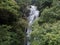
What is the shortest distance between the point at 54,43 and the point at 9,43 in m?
2.99

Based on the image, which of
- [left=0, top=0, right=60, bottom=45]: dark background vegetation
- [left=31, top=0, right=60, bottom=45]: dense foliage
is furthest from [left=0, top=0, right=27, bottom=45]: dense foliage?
[left=31, top=0, right=60, bottom=45]: dense foliage

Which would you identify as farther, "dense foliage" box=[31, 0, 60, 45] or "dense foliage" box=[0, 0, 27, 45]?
"dense foliage" box=[0, 0, 27, 45]

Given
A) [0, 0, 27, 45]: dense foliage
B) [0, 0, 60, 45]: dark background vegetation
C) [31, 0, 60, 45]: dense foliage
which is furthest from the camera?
[0, 0, 27, 45]: dense foliage

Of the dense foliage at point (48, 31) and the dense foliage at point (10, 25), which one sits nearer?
the dense foliage at point (48, 31)

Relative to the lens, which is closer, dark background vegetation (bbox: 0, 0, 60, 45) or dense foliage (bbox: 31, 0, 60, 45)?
dense foliage (bbox: 31, 0, 60, 45)

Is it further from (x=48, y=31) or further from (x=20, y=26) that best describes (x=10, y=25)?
(x=48, y=31)

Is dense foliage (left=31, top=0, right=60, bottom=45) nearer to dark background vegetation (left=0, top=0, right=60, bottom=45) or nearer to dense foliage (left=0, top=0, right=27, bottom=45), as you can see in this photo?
dark background vegetation (left=0, top=0, right=60, bottom=45)

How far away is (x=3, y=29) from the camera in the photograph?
10102 mm

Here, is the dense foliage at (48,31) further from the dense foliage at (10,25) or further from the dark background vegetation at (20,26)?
the dense foliage at (10,25)

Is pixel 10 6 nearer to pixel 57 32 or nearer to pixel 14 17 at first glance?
pixel 14 17

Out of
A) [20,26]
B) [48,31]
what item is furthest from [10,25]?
[48,31]

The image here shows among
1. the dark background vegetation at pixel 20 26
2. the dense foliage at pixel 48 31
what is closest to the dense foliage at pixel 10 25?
the dark background vegetation at pixel 20 26

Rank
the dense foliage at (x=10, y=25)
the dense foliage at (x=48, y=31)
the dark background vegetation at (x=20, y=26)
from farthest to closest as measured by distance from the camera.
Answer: the dense foliage at (x=10, y=25) → the dark background vegetation at (x=20, y=26) → the dense foliage at (x=48, y=31)

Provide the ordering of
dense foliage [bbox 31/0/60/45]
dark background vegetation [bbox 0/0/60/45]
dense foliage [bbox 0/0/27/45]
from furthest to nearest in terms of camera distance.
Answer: dense foliage [bbox 0/0/27/45] < dark background vegetation [bbox 0/0/60/45] < dense foliage [bbox 31/0/60/45]
